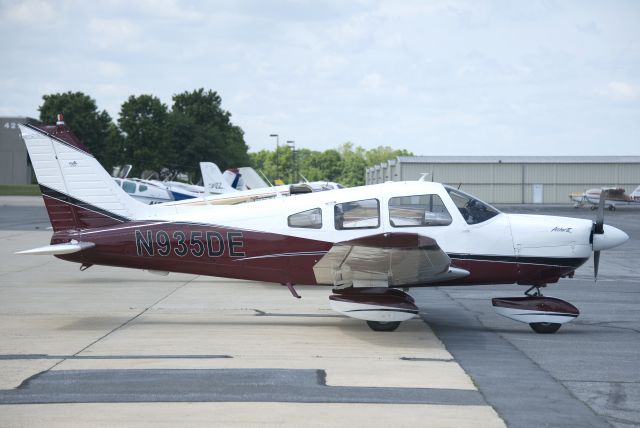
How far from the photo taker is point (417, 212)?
11.1 meters

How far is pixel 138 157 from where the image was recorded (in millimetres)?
95688

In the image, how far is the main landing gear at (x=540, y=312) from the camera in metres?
10.8

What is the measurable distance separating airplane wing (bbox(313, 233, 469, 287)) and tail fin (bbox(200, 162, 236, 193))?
31021 mm

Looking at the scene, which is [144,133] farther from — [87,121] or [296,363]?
[296,363]

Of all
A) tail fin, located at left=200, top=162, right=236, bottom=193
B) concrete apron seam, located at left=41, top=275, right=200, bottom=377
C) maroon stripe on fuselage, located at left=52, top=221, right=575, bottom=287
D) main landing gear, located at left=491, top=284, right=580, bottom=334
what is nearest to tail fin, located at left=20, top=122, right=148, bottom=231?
maroon stripe on fuselage, located at left=52, top=221, right=575, bottom=287

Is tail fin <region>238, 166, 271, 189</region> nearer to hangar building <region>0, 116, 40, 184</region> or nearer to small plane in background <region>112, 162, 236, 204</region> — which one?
small plane in background <region>112, 162, 236, 204</region>

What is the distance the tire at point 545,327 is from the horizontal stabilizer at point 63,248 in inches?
247

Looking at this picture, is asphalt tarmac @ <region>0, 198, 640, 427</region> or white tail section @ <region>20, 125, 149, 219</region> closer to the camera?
asphalt tarmac @ <region>0, 198, 640, 427</region>

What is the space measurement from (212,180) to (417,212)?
105 feet

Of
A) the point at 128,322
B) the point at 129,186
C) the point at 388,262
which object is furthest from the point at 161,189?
the point at 388,262

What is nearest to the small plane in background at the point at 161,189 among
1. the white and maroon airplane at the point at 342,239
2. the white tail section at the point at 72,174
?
the white tail section at the point at 72,174

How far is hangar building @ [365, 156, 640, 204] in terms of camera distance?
77000 millimetres

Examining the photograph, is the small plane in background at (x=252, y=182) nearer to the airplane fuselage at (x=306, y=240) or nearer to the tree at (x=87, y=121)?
the airplane fuselage at (x=306, y=240)

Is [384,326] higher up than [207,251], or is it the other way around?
[207,251]
